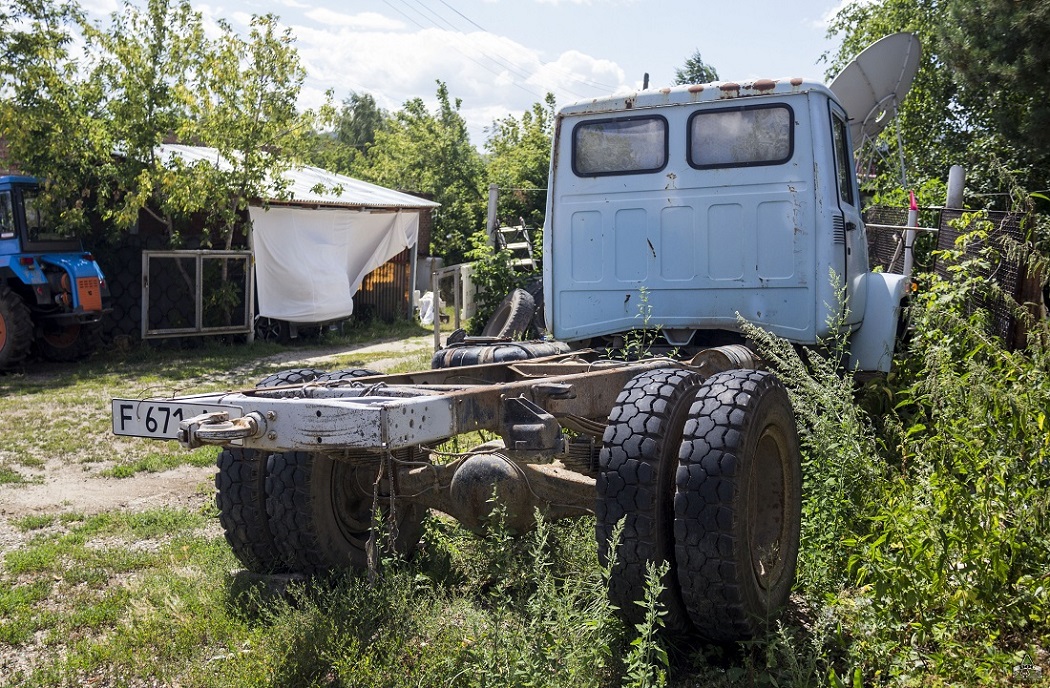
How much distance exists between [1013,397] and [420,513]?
2805 mm

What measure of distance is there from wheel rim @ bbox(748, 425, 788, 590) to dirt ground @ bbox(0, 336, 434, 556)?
3886 mm

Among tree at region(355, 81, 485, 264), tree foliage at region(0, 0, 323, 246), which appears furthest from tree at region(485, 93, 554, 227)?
tree foliage at region(0, 0, 323, 246)

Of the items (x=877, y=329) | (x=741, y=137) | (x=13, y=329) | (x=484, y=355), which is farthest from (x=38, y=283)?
(x=877, y=329)

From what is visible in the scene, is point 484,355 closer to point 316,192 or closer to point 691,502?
point 691,502

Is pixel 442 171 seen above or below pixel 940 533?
above

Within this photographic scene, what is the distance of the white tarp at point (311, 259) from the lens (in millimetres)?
16234

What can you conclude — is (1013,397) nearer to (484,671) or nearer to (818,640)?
(818,640)

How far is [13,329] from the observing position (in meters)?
12.7

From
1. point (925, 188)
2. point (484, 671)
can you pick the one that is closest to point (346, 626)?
point (484, 671)

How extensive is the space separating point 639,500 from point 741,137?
3197 mm

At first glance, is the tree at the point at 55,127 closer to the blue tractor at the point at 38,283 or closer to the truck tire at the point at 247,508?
the blue tractor at the point at 38,283

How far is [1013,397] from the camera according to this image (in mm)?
4312

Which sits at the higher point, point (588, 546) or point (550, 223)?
point (550, 223)

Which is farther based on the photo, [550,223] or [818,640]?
[550,223]
